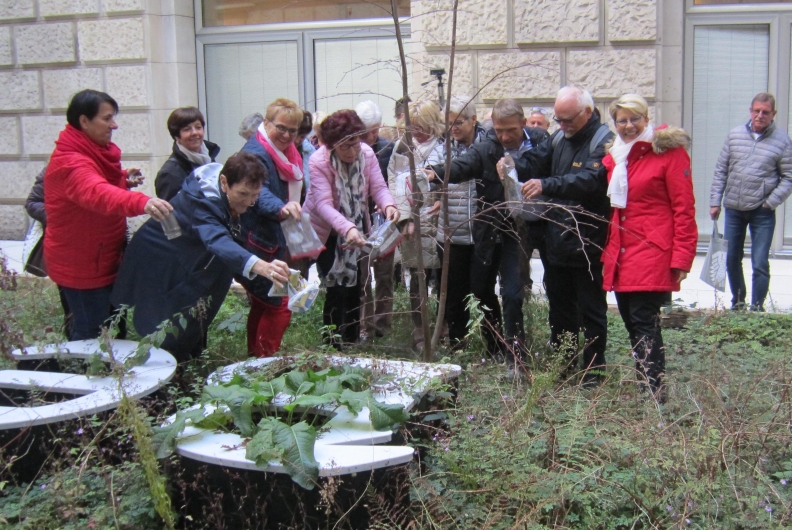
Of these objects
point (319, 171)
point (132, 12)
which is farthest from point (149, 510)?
point (132, 12)

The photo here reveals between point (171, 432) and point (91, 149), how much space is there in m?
1.95

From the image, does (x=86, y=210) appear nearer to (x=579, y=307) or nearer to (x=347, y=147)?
(x=347, y=147)

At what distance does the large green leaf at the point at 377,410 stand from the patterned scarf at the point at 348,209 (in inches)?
85.8

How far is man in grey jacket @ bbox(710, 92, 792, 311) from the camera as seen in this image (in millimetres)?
7016

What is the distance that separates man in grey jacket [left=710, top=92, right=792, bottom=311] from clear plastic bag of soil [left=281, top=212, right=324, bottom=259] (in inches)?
134

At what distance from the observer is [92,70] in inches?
425

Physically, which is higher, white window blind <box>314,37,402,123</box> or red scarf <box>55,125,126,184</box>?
white window blind <box>314,37,402,123</box>

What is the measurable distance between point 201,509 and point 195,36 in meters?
8.68

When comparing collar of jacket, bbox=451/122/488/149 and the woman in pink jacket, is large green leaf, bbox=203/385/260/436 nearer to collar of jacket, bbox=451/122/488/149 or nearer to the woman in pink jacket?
the woman in pink jacket

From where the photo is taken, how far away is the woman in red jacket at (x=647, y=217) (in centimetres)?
473


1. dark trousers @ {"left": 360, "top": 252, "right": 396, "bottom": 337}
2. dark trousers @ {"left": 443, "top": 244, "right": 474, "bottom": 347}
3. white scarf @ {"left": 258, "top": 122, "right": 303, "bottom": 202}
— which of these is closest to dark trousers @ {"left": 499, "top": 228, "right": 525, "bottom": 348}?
dark trousers @ {"left": 443, "top": 244, "right": 474, "bottom": 347}

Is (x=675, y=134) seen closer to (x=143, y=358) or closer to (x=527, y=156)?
(x=527, y=156)

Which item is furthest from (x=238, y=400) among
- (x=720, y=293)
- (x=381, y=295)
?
(x=720, y=293)

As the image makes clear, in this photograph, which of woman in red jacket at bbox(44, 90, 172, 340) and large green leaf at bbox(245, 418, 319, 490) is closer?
large green leaf at bbox(245, 418, 319, 490)
